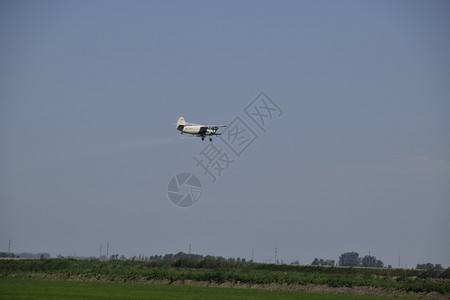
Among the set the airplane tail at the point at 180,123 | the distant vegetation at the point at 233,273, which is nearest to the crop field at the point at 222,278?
the distant vegetation at the point at 233,273

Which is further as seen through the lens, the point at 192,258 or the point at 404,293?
the point at 192,258

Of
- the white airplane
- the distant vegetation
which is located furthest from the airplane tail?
the distant vegetation

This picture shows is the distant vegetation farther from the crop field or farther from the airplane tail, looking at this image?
the airplane tail

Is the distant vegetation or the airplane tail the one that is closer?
the distant vegetation

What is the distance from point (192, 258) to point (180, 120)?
2550 centimetres

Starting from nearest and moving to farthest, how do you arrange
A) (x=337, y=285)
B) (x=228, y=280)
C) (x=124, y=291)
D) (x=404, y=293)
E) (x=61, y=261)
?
1. (x=124, y=291)
2. (x=404, y=293)
3. (x=337, y=285)
4. (x=228, y=280)
5. (x=61, y=261)

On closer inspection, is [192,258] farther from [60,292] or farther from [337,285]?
[60,292]

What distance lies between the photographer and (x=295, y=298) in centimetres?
5997

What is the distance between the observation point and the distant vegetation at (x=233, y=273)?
7258 cm

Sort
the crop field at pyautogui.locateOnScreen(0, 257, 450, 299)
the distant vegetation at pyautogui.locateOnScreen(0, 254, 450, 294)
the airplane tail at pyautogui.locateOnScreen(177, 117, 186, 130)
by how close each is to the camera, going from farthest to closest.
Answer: the airplane tail at pyautogui.locateOnScreen(177, 117, 186, 130) → the distant vegetation at pyautogui.locateOnScreen(0, 254, 450, 294) → the crop field at pyautogui.locateOnScreen(0, 257, 450, 299)

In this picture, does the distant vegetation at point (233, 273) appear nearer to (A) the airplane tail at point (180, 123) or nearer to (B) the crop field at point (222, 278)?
(B) the crop field at point (222, 278)

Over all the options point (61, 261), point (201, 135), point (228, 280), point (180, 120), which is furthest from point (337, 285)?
point (61, 261)

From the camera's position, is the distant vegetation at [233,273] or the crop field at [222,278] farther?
the distant vegetation at [233,273]

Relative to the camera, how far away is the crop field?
69.0 metres
